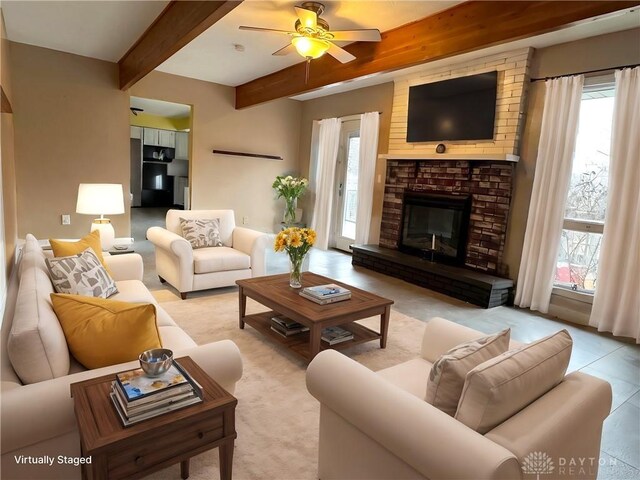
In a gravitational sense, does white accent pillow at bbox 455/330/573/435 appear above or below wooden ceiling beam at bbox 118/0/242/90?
below

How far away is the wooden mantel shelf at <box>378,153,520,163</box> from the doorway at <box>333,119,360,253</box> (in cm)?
108

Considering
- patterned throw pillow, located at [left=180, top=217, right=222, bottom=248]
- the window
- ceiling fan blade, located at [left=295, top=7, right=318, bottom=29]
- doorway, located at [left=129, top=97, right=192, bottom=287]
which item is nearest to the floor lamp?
patterned throw pillow, located at [left=180, top=217, right=222, bottom=248]

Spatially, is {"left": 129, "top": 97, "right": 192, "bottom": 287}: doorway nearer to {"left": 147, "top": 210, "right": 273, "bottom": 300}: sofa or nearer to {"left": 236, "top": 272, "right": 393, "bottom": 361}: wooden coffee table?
{"left": 147, "top": 210, "right": 273, "bottom": 300}: sofa

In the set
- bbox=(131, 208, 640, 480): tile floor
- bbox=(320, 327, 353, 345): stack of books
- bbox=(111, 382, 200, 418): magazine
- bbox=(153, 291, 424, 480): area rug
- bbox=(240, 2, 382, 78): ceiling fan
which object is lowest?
bbox=(153, 291, 424, 480): area rug

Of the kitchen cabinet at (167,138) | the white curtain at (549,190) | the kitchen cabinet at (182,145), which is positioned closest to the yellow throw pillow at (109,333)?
the white curtain at (549,190)

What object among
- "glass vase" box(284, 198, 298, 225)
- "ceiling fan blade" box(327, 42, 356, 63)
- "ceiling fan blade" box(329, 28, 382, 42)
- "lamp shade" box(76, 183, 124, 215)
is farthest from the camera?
"glass vase" box(284, 198, 298, 225)

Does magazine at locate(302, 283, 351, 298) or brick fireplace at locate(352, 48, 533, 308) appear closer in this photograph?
magazine at locate(302, 283, 351, 298)

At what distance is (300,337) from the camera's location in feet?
9.58

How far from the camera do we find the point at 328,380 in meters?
1.44

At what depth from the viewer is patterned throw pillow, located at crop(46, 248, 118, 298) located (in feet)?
7.58

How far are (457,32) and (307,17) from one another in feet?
3.99

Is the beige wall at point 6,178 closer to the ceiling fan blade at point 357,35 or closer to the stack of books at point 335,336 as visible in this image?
the stack of books at point 335,336

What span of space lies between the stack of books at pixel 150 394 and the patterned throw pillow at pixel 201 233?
308cm

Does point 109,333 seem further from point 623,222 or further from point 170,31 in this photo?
point 623,222
